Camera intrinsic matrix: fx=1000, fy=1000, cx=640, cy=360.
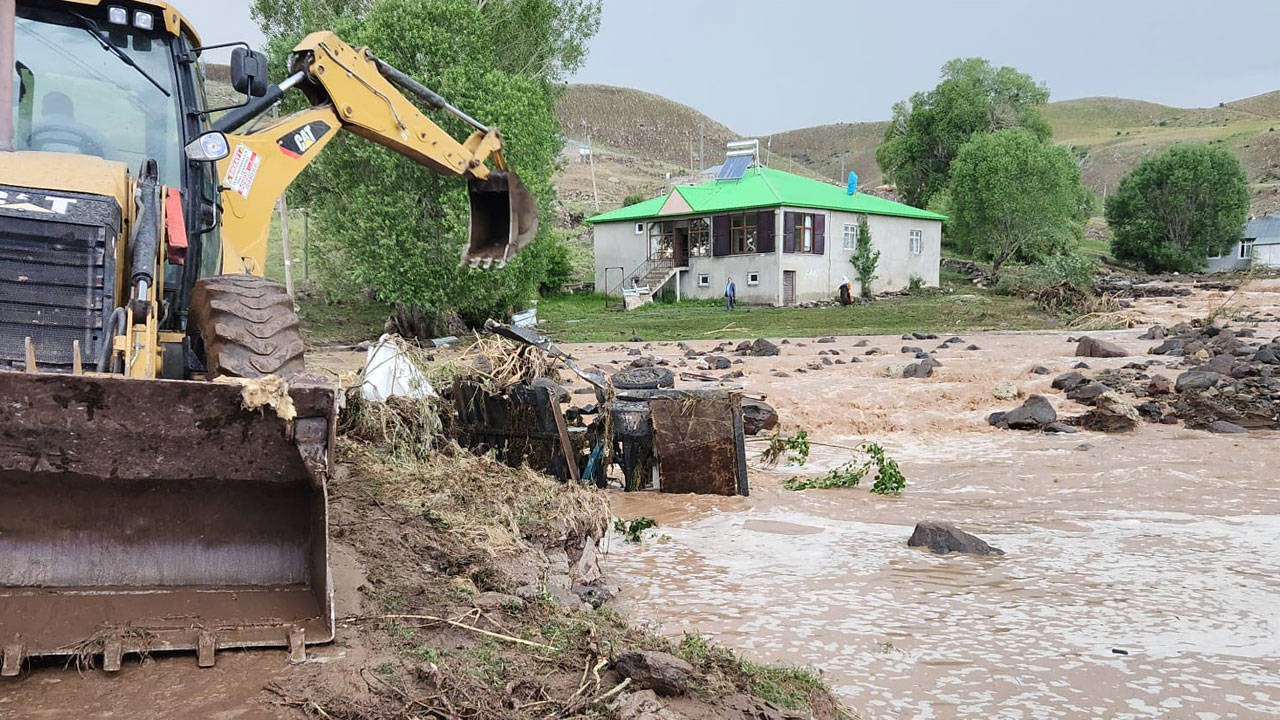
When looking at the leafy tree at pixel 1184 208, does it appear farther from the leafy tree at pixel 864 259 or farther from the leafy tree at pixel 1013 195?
the leafy tree at pixel 864 259

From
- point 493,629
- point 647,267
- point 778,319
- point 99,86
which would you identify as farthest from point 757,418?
point 647,267

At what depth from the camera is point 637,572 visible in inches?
293

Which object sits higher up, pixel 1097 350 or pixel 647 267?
pixel 647 267

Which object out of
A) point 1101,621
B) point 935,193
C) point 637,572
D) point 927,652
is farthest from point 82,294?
point 935,193

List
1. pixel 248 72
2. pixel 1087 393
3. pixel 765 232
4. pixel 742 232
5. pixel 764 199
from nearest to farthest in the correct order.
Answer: pixel 248 72 < pixel 1087 393 < pixel 765 232 < pixel 764 199 < pixel 742 232

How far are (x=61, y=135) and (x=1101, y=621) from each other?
6835 mm

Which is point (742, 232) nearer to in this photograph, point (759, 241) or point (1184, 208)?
point (759, 241)

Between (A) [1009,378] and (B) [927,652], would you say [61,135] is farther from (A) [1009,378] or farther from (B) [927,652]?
(A) [1009,378]

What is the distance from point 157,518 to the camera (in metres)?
4.47

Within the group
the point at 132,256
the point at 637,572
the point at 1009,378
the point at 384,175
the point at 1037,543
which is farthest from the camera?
the point at 384,175

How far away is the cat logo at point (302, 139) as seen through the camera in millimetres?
7617

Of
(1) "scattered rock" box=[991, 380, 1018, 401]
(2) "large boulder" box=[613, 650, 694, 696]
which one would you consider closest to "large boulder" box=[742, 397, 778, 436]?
(1) "scattered rock" box=[991, 380, 1018, 401]

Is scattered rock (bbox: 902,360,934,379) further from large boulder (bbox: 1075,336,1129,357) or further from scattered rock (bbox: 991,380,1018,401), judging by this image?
large boulder (bbox: 1075,336,1129,357)

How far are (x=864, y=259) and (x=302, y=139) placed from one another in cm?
3621
